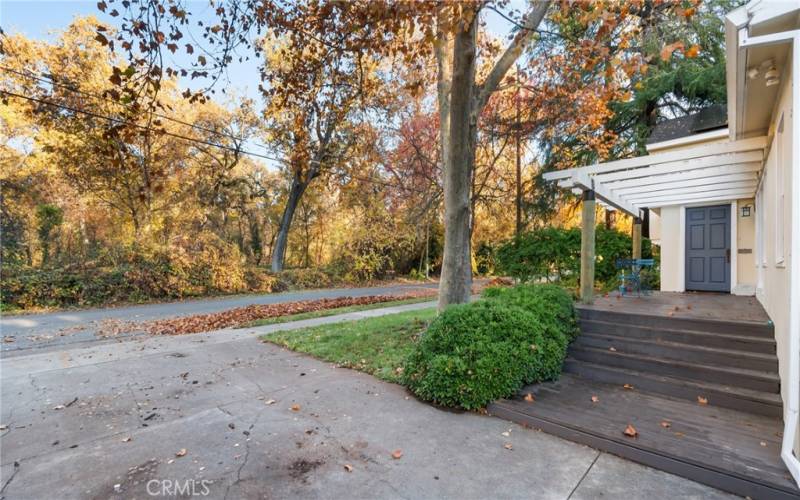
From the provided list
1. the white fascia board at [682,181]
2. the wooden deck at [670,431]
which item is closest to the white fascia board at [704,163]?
the white fascia board at [682,181]

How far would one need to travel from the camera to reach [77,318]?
31.6 ft

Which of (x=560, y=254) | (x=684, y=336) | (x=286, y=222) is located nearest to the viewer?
(x=684, y=336)

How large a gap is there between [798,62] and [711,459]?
304cm

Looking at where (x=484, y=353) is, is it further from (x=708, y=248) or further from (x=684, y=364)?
(x=708, y=248)

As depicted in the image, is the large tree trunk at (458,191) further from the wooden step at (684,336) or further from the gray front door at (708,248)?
the gray front door at (708,248)

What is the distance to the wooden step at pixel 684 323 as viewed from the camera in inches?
186

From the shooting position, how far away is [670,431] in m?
3.37

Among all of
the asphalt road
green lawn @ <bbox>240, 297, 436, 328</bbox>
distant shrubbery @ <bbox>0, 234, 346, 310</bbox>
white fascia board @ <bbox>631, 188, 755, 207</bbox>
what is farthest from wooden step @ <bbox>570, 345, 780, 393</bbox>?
distant shrubbery @ <bbox>0, 234, 346, 310</bbox>

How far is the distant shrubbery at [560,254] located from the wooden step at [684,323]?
18.0 ft

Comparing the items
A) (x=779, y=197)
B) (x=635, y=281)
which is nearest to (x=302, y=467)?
(x=779, y=197)

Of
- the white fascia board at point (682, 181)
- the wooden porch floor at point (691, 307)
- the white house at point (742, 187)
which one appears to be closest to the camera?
the white house at point (742, 187)

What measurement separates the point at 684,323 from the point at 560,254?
629 centimetres

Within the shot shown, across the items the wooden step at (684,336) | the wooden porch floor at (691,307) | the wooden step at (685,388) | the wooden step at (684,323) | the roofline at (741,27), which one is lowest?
the wooden step at (685,388)

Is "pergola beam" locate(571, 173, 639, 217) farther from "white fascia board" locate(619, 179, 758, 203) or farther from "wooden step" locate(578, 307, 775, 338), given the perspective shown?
"wooden step" locate(578, 307, 775, 338)
